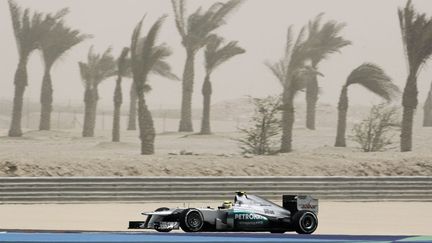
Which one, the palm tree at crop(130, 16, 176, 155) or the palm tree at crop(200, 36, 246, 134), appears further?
the palm tree at crop(200, 36, 246, 134)

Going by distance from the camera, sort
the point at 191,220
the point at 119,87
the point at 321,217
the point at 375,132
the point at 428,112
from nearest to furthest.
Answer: the point at 191,220 < the point at 321,217 < the point at 375,132 < the point at 119,87 < the point at 428,112

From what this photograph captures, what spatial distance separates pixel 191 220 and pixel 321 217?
676 cm

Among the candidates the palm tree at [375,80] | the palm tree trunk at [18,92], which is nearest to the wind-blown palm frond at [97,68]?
the palm tree trunk at [18,92]

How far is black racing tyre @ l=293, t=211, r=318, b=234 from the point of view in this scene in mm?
16812

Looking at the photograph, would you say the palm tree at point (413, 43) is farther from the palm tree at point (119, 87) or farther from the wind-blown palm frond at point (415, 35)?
the palm tree at point (119, 87)

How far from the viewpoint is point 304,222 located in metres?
16.9

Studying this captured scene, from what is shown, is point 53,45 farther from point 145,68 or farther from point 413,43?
point 413,43

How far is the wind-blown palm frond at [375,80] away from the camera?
43.0m

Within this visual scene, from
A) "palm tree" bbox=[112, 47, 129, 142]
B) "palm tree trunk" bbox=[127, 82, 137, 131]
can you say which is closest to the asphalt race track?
"palm tree" bbox=[112, 47, 129, 142]

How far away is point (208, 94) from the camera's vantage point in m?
57.9

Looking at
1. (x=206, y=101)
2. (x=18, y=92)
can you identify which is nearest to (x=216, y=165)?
(x=206, y=101)

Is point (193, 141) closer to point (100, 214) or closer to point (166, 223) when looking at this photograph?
point (100, 214)

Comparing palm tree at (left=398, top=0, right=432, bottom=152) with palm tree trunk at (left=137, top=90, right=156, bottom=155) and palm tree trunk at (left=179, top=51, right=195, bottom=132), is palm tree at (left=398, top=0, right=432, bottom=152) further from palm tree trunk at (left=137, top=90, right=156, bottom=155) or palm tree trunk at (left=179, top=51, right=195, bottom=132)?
palm tree trunk at (left=179, top=51, right=195, bottom=132)

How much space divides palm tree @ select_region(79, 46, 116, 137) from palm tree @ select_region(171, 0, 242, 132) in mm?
5402
